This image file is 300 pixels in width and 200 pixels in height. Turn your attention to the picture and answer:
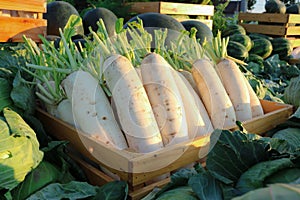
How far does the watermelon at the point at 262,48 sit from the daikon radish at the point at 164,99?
12.1ft

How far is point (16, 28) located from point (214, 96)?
4.58ft

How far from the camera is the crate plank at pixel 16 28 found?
6.78 ft

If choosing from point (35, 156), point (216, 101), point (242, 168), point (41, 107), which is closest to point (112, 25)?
point (41, 107)

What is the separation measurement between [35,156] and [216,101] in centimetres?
84

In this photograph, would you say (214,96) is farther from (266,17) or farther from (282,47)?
(266,17)

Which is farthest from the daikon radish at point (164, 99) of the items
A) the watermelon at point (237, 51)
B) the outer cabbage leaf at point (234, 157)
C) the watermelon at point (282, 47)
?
the watermelon at point (282, 47)

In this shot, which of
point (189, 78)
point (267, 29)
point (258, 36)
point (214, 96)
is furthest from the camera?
point (267, 29)

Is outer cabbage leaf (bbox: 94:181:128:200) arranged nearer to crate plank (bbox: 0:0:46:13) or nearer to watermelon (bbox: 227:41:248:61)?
crate plank (bbox: 0:0:46:13)

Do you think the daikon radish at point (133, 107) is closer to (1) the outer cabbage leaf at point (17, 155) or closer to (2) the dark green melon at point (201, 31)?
(1) the outer cabbage leaf at point (17, 155)

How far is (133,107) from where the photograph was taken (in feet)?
4.16

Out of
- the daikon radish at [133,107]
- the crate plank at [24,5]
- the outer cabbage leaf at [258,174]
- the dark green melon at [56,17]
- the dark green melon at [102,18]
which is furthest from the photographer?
the dark green melon at [56,17]

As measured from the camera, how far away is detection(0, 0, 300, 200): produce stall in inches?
39.3

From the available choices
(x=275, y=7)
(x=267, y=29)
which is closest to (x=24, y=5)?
(x=267, y=29)

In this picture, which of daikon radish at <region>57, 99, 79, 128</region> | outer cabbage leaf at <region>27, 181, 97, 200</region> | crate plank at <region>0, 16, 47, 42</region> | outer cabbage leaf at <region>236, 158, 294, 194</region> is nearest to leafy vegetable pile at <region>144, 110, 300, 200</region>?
outer cabbage leaf at <region>236, 158, 294, 194</region>
